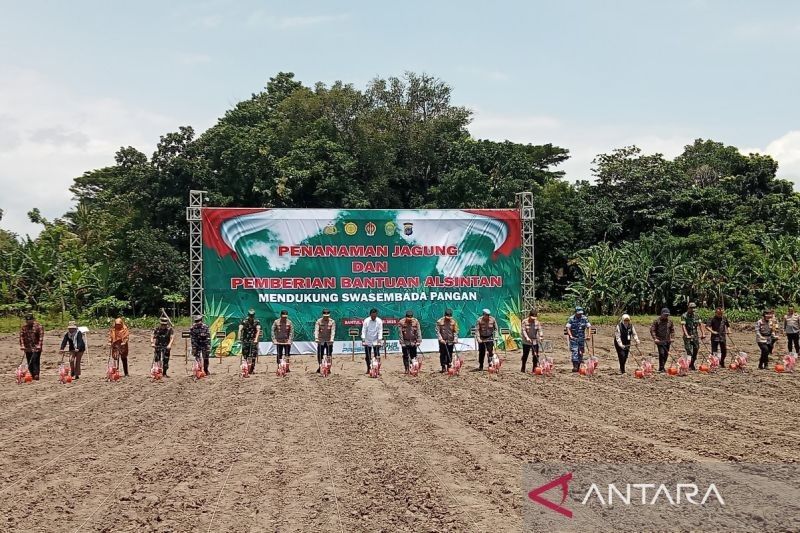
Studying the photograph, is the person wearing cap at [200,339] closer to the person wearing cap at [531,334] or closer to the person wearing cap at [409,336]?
the person wearing cap at [409,336]

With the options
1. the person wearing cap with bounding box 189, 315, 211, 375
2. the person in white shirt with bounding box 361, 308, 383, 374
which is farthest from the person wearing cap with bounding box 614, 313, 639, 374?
the person wearing cap with bounding box 189, 315, 211, 375

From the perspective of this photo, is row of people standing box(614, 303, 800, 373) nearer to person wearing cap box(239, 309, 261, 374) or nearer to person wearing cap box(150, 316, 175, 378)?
person wearing cap box(239, 309, 261, 374)

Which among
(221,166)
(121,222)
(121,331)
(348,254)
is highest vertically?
(221,166)

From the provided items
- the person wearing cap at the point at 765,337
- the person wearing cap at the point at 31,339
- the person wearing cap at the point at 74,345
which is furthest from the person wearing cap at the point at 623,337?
the person wearing cap at the point at 31,339

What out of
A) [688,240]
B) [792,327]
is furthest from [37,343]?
[688,240]

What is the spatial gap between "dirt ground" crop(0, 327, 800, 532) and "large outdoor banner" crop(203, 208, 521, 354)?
20.1 feet

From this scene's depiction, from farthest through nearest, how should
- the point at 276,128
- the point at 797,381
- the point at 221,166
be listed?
the point at 276,128 < the point at 221,166 < the point at 797,381

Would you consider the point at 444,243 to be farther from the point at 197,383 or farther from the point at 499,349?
the point at 197,383

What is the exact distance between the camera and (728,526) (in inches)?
253

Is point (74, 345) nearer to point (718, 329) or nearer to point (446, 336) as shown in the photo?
point (446, 336)

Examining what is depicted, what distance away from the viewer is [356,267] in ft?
78.0

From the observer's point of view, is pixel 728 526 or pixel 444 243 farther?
pixel 444 243

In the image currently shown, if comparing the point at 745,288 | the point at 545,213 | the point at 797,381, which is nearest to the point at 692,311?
the point at 797,381

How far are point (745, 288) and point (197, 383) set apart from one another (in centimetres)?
2641
